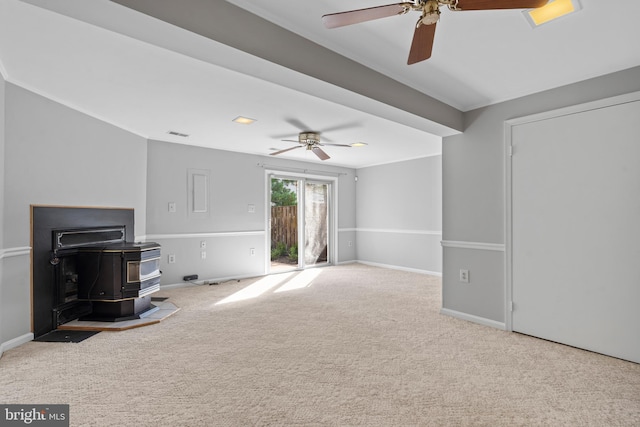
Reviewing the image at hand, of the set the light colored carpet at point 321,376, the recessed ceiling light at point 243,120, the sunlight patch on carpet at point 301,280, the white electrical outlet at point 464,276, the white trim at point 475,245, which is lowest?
the light colored carpet at point 321,376

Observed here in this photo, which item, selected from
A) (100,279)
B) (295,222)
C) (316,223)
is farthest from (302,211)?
(100,279)

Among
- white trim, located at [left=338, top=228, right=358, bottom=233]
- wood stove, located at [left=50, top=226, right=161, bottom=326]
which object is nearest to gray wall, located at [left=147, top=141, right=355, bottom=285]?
wood stove, located at [left=50, top=226, right=161, bottom=326]

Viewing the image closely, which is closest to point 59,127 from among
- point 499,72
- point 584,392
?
point 499,72

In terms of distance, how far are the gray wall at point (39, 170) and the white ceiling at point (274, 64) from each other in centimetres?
19

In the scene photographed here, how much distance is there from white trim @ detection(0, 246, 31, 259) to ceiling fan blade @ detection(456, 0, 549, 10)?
144 inches

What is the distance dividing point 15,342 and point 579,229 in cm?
498

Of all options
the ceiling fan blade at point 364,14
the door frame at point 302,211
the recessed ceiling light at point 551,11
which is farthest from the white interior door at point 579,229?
the door frame at point 302,211

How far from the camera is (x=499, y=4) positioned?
4.67 ft

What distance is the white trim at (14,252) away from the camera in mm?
2590

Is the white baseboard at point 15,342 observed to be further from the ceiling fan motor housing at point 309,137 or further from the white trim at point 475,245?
the white trim at point 475,245

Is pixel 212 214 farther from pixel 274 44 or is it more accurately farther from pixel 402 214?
pixel 274 44

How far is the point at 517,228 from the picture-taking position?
3062 mm

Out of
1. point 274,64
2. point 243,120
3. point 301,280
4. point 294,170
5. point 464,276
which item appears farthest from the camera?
point 294,170

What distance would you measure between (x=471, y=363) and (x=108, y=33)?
343 cm
